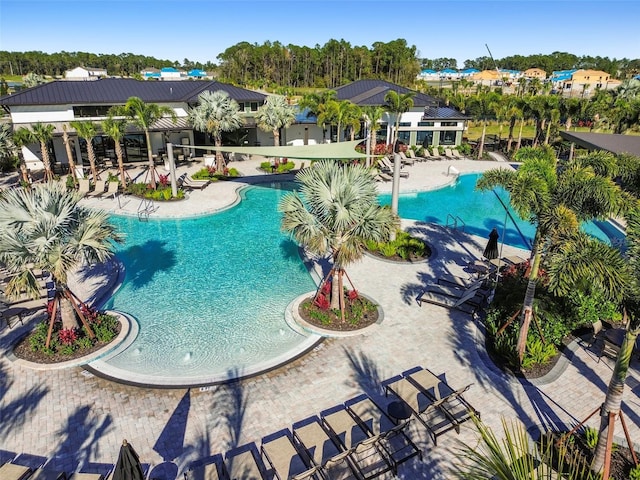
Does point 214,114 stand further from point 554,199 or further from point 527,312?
point 527,312

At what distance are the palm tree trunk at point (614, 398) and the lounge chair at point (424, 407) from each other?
112 inches

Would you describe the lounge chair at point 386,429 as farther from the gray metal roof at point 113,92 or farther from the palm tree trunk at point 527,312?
the gray metal roof at point 113,92

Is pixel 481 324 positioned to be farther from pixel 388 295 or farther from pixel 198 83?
pixel 198 83

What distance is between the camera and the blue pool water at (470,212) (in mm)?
23844

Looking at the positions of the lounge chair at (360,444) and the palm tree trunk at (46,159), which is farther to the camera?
the palm tree trunk at (46,159)

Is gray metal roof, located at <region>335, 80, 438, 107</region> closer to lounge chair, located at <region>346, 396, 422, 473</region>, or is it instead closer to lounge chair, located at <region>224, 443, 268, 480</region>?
lounge chair, located at <region>346, 396, 422, 473</region>

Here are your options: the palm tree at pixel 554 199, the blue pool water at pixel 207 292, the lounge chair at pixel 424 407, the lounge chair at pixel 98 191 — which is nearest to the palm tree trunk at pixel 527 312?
the palm tree at pixel 554 199

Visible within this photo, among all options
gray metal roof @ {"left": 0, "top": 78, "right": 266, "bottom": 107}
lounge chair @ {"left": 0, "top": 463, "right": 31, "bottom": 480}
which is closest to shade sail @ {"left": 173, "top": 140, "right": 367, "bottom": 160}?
gray metal roof @ {"left": 0, "top": 78, "right": 266, "bottom": 107}

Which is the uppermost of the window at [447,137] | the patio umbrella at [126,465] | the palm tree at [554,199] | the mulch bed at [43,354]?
the palm tree at [554,199]

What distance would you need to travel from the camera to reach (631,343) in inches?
308

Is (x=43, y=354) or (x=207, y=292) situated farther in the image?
(x=207, y=292)

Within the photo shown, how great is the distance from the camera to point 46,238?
37.7ft

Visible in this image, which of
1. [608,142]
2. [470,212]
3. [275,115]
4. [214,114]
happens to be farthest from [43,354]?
[608,142]

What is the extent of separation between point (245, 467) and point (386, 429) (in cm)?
342
